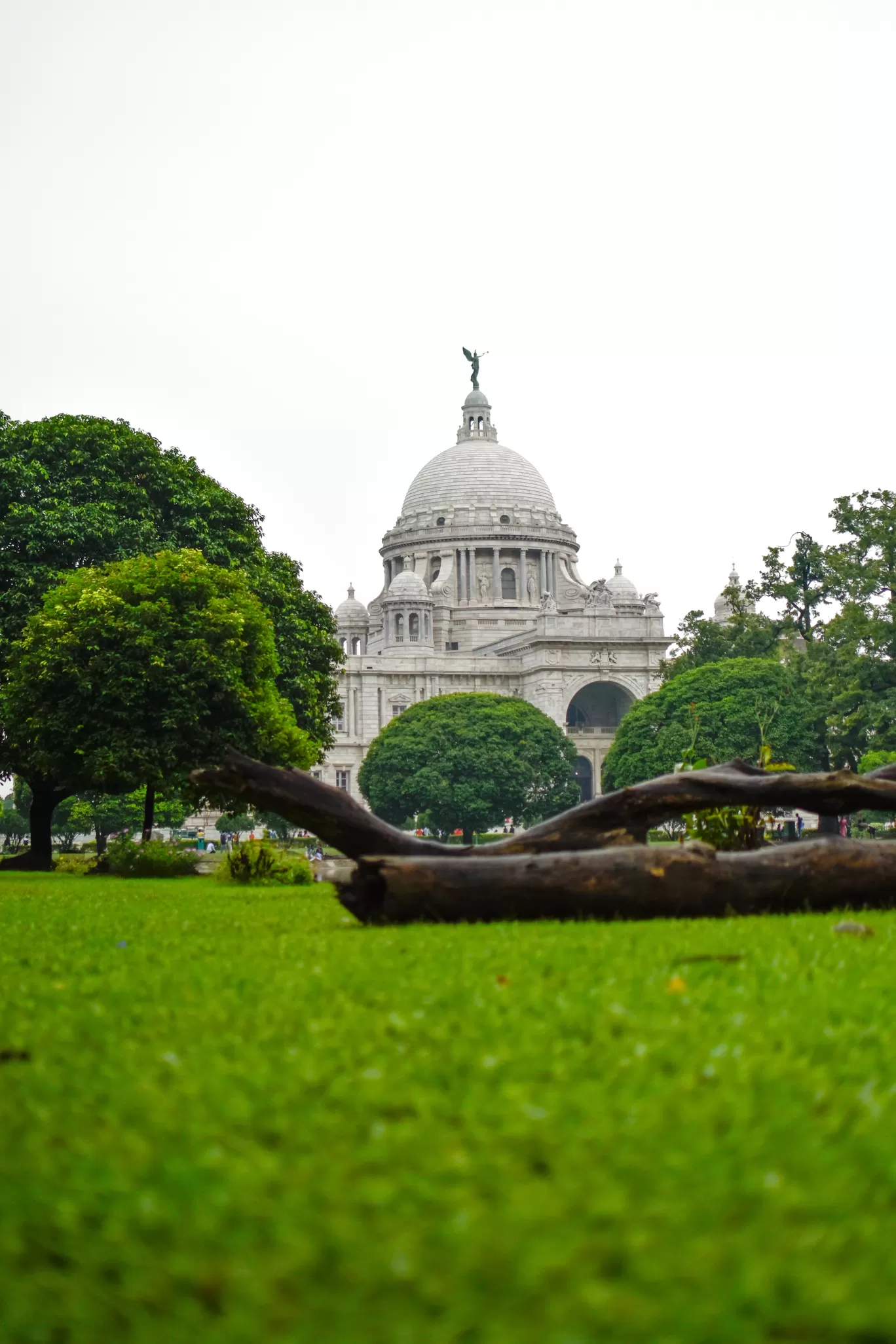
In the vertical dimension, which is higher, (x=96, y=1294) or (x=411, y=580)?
(x=411, y=580)

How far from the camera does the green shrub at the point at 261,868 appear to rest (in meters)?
26.0

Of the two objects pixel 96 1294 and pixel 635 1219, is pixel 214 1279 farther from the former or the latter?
pixel 635 1219

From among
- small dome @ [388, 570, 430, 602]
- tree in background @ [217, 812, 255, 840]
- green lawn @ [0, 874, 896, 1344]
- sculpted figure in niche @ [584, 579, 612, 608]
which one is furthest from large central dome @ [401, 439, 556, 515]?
green lawn @ [0, 874, 896, 1344]

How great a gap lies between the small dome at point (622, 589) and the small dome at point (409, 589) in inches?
563

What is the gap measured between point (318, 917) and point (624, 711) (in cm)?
Result: 10212

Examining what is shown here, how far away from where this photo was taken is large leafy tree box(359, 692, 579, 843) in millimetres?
83438

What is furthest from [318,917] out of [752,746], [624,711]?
[624,711]

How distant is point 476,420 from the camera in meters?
142

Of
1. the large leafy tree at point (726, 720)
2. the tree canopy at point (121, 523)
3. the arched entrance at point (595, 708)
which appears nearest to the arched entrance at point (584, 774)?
the arched entrance at point (595, 708)

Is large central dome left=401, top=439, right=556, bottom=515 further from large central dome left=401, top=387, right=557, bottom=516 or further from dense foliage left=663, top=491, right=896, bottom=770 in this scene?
dense foliage left=663, top=491, right=896, bottom=770

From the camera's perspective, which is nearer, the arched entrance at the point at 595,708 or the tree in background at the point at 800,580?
the tree in background at the point at 800,580

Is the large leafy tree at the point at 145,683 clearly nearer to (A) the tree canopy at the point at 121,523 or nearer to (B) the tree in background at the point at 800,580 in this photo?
(A) the tree canopy at the point at 121,523

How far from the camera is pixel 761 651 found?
8106 cm

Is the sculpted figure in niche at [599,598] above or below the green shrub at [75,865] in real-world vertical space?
above
